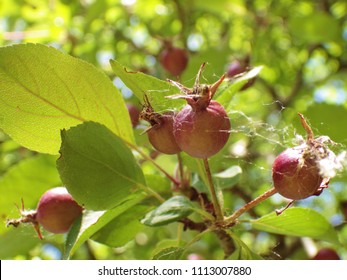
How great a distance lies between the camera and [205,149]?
0.90 meters

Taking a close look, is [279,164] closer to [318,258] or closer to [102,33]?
[318,258]

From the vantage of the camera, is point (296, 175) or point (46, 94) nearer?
point (296, 175)

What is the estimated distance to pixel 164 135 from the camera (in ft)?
3.24

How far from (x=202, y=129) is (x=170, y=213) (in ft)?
0.85

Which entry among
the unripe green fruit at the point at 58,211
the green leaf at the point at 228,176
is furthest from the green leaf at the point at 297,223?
the unripe green fruit at the point at 58,211

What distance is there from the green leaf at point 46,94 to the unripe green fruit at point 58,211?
97 mm

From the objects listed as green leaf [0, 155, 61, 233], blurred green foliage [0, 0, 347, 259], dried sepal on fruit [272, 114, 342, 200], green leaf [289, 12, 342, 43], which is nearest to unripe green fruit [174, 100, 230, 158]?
dried sepal on fruit [272, 114, 342, 200]

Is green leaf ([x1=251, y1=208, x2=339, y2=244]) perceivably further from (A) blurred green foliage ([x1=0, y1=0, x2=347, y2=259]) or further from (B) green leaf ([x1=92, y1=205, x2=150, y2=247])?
(A) blurred green foliage ([x1=0, y1=0, x2=347, y2=259])

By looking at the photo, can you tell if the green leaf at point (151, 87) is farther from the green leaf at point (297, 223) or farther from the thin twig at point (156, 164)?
the green leaf at point (297, 223)

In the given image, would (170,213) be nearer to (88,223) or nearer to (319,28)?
(88,223)

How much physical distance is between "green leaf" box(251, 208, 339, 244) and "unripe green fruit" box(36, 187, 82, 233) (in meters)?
0.38

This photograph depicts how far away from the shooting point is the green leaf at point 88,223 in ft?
3.39

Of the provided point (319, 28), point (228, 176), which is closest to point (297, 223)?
point (228, 176)

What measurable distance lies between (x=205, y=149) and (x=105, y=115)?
0.30 meters
